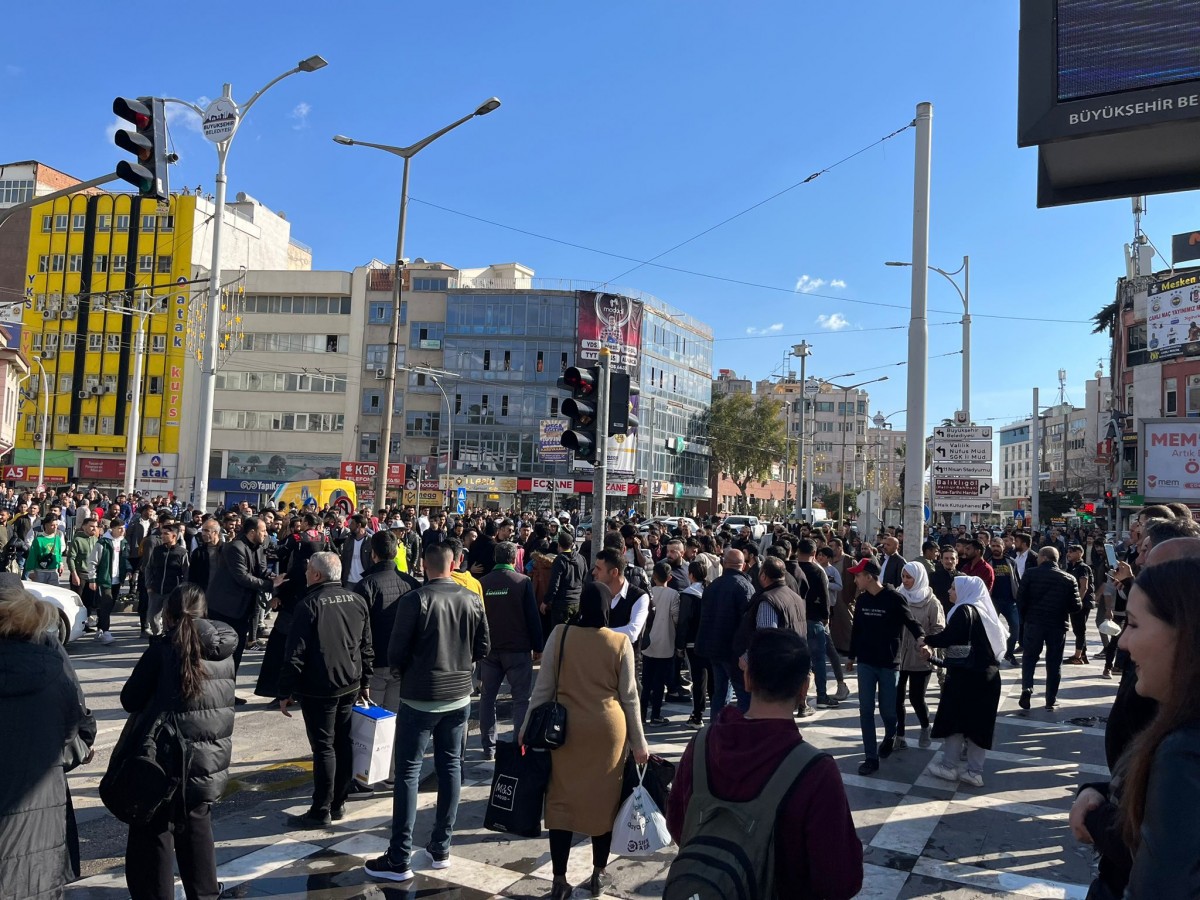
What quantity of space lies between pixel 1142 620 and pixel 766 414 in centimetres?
7164

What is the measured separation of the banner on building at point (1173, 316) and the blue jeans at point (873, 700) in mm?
42130

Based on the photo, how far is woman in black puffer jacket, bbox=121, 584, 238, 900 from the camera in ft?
13.4

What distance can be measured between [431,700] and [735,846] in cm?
318

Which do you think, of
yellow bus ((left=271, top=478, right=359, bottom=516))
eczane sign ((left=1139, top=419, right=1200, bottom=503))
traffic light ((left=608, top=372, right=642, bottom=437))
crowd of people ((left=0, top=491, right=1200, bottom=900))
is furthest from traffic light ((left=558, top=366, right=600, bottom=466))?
eczane sign ((left=1139, top=419, right=1200, bottom=503))

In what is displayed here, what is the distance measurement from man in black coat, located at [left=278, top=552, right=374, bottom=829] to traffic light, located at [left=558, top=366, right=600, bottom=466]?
3.87 meters

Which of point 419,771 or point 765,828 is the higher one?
point 765,828

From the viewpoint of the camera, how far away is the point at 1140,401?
152 feet

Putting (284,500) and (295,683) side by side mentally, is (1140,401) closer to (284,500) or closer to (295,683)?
(284,500)

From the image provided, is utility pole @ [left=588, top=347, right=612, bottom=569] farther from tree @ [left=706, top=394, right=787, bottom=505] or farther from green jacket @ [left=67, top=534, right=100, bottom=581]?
tree @ [left=706, top=394, right=787, bottom=505]

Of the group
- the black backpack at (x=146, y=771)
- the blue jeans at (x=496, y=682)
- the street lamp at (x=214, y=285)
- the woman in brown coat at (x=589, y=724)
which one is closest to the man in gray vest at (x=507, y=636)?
the blue jeans at (x=496, y=682)

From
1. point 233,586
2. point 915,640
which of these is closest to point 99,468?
point 233,586

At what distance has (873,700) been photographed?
25.1 ft

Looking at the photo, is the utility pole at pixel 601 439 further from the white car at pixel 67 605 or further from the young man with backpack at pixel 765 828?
the young man with backpack at pixel 765 828

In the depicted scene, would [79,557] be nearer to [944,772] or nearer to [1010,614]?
[944,772]
